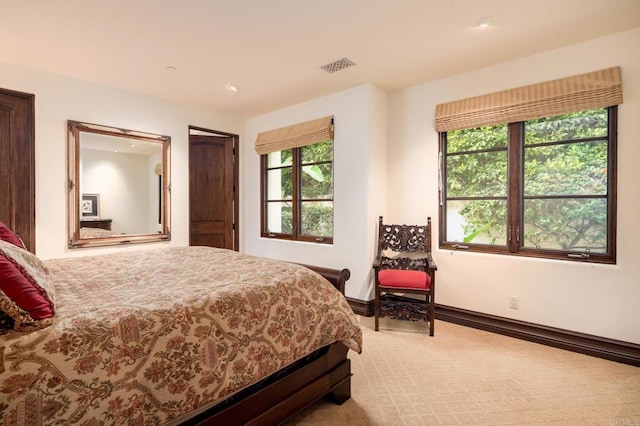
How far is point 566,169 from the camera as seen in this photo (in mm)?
2748

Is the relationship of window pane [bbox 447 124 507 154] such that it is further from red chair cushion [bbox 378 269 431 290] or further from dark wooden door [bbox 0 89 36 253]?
dark wooden door [bbox 0 89 36 253]

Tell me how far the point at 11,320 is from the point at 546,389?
2.80 metres

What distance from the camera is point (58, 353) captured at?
953 millimetres

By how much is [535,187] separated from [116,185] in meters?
4.45

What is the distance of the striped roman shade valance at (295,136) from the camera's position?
380 cm

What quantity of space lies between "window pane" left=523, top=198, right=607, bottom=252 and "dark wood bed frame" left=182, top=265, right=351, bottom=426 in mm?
2065

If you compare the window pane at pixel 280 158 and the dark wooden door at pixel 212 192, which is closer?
the window pane at pixel 280 158

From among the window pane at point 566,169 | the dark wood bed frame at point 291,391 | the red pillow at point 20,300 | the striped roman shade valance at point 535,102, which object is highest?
the striped roman shade valance at point 535,102

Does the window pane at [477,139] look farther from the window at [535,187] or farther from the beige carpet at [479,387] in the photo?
the beige carpet at [479,387]

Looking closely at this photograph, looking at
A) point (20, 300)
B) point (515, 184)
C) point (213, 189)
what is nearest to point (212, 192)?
point (213, 189)

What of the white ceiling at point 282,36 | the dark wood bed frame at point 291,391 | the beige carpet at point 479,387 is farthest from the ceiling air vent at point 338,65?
the beige carpet at point 479,387

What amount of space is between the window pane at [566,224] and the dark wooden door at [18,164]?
477cm

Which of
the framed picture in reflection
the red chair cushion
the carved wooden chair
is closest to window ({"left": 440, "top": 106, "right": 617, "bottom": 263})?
the carved wooden chair

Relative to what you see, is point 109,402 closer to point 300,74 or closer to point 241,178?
point 300,74
